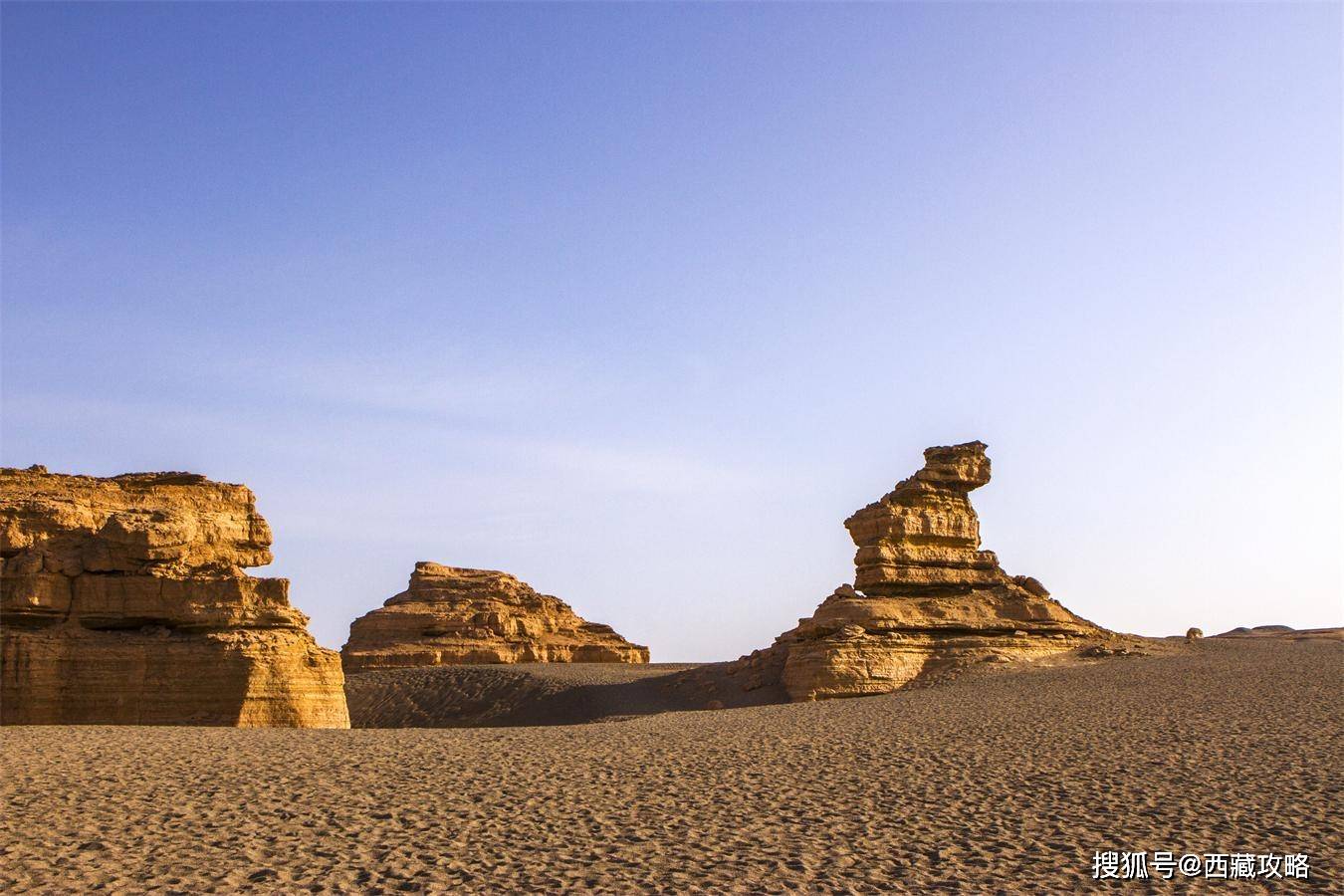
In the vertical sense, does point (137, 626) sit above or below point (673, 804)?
above

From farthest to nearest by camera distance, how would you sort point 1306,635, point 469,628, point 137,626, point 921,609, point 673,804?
point 469,628
point 1306,635
point 921,609
point 137,626
point 673,804

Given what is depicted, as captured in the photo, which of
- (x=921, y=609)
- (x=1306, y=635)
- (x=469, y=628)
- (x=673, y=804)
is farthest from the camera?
(x=469, y=628)

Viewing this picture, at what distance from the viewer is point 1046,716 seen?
857 inches

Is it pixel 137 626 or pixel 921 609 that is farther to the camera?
pixel 921 609

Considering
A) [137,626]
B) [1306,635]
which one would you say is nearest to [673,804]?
[137,626]

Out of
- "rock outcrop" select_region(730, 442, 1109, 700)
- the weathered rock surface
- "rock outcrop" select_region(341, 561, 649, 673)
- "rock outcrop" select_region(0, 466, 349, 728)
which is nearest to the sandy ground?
"rock outcrop" select_region(0, 466, 349, 728)

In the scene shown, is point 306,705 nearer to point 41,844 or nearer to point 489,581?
point 41,844

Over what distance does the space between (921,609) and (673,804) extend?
21.4m

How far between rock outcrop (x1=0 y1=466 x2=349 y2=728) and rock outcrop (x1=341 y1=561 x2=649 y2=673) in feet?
90.5

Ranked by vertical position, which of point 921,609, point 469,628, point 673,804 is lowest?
point 673,804

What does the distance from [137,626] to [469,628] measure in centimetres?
3027

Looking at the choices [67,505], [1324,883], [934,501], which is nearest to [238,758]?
[67,505]

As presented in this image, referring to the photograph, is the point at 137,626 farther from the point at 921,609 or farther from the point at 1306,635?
the point at 1306,635

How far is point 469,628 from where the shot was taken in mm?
53125
